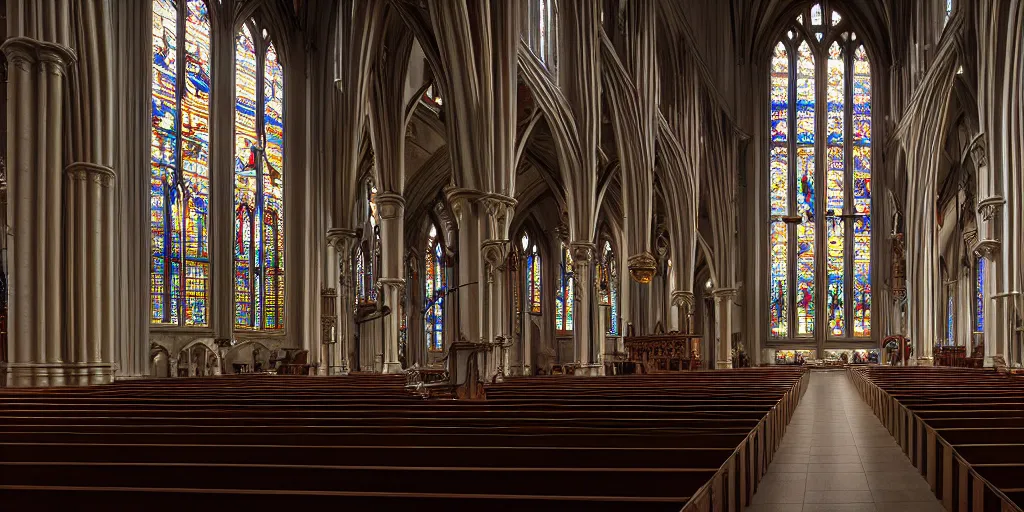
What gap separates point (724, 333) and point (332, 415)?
30.4 metres

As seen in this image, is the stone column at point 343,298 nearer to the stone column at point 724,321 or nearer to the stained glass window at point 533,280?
the stained glass window at point 533,280

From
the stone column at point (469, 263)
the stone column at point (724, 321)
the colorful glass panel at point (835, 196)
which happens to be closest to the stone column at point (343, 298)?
the stone column at point (469, 263)

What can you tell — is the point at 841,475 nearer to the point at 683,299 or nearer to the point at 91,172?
the point at 91,172

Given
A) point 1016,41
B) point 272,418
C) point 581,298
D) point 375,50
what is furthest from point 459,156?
point 1016,41

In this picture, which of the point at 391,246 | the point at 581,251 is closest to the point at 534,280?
the point at 581,251

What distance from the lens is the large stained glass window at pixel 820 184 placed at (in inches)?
1636

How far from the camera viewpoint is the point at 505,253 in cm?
1767

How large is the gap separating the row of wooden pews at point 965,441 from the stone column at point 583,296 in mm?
11856

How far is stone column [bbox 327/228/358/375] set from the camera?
22.9 m


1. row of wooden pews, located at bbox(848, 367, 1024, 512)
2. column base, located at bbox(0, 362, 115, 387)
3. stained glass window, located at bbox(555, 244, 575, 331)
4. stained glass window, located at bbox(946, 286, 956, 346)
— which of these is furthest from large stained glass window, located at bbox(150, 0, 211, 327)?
stained glass window, located at bbox(946, 286, 956, 346)

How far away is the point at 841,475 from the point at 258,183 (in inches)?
840

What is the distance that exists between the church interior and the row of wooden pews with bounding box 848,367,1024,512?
3cm

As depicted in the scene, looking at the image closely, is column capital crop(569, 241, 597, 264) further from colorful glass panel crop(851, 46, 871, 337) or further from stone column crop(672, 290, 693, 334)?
colorful glass panel crop(851, 46, 871, 337)

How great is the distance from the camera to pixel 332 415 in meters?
6.81
